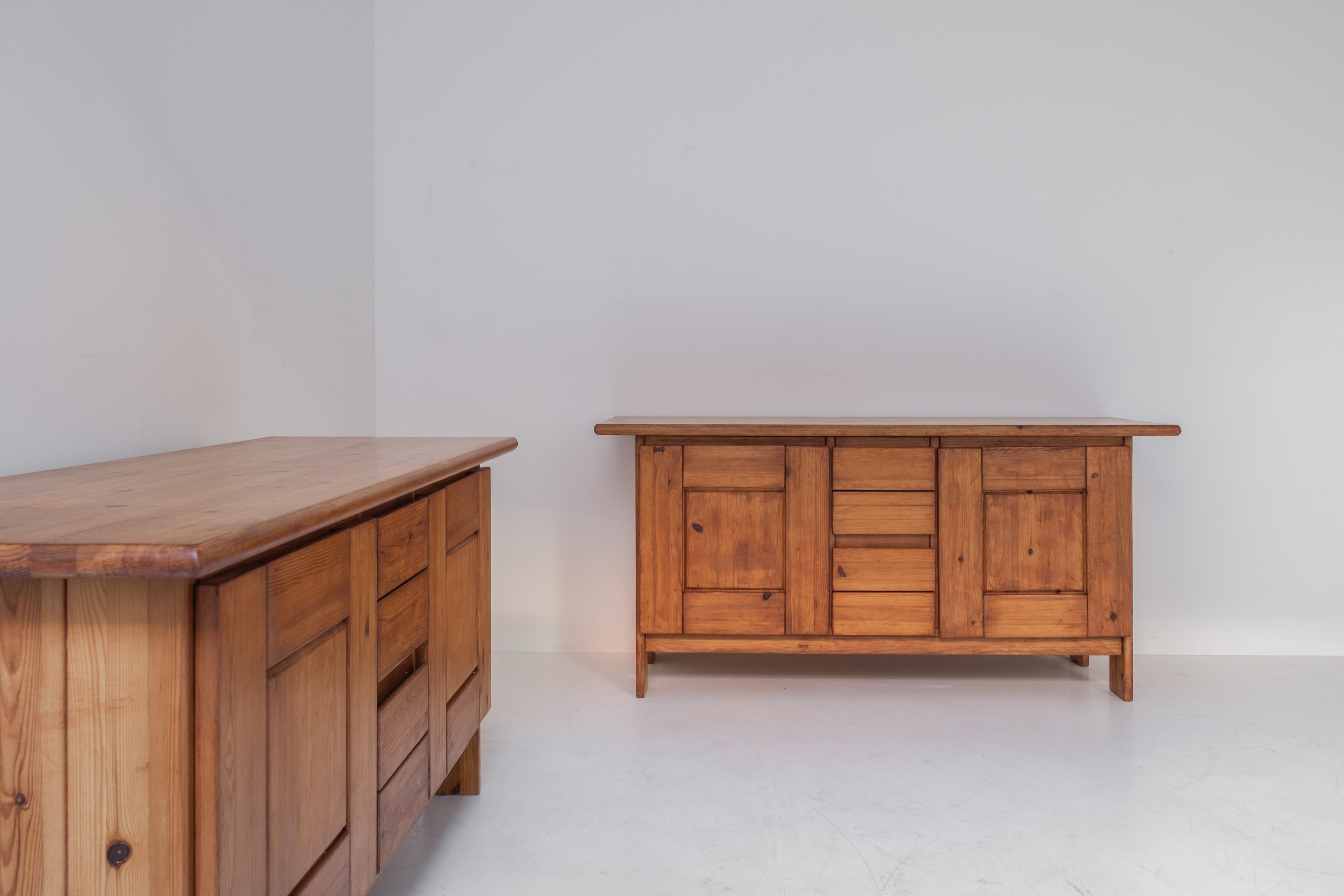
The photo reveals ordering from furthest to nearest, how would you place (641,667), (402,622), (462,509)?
1. (641,667)
2. (462,509)
3. (402,622)

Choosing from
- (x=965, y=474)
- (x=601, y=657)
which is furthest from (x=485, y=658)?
(x=965, y=474)

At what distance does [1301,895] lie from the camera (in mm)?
1746

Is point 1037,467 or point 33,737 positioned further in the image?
point 1037,467

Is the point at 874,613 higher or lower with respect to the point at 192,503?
lower

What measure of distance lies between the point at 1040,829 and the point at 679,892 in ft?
2.86

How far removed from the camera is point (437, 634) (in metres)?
1.81

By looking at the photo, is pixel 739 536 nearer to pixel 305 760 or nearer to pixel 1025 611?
pixel 1025 611

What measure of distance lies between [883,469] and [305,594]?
2.06 m

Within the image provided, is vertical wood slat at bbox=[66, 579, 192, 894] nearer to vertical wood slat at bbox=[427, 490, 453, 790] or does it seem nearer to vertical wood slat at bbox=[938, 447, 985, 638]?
vertical wood slat at bbox=[427, 490, 453, 790]

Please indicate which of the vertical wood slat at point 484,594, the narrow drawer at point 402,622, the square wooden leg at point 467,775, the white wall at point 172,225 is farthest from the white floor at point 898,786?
the white wall at point 172,225

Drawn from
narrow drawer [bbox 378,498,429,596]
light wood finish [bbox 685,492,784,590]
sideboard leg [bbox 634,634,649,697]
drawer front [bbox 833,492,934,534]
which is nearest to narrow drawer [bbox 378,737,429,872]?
narrow drawer [bbox 378,498,429,596]

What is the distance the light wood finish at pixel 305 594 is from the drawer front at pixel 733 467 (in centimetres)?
165

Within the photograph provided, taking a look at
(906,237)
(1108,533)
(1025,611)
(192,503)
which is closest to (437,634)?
(192,503)

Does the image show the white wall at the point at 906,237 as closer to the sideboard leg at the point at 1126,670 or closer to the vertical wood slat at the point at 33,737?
the sideboard leg at the point at 1126,670
